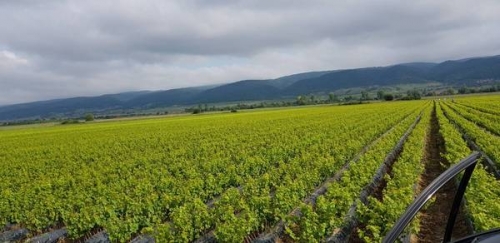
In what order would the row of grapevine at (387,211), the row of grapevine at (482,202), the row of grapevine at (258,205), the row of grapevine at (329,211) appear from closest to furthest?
the row of grapevine at (482,202)
the row of grapevine at (387,211)
the row of grapevine at (329,211)
the row of grapevine at (258,205)

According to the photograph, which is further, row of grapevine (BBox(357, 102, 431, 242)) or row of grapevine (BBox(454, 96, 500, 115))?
row of grapevine (BBox(454, 96, 500, 115))

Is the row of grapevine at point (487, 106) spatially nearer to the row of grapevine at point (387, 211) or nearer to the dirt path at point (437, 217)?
the dirt path at point (437, 217)

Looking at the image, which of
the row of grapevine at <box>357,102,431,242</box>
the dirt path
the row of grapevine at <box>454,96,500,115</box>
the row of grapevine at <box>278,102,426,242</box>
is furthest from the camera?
the row of grapevine at <box>454,96,500,115</box>

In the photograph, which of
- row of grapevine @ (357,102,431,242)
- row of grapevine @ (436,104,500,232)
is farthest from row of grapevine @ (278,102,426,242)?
row of grapevine @ (436,104,500,232)

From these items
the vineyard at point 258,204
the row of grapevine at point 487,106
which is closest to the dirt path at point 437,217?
the vineyard at point 258,204

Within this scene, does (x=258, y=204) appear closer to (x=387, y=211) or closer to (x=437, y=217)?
(x=387, y=211)

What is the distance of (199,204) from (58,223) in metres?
4.95

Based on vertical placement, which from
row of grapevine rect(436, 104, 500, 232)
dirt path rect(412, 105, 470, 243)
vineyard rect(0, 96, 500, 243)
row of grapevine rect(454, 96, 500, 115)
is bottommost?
row of grapevine rect(454, 96, 500, 115)

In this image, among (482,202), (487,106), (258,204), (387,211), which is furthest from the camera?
(487,106)

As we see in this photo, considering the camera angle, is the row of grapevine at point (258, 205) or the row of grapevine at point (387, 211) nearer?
the row of grapevine at point (387, 211)

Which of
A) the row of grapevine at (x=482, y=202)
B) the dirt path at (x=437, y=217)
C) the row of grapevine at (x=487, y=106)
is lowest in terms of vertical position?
the row of grapevine at (x=487, y=106)

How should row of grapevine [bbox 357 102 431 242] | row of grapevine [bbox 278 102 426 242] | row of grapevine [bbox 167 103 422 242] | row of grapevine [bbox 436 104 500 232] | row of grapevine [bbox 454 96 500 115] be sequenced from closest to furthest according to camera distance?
A: row of grapevine [bbox 436 104 500 232] < row of grapevine [bbox 357 102 431 242] < row of grapevine [bbox 278 102 426 242] < row of grapevine [bbox 167 103 422 242] < row of grapevine [bbox 454 96 500 115]

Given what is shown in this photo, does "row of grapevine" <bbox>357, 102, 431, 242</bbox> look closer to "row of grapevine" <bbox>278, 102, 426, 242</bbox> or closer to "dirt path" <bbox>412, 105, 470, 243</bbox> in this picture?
"row of grapevine" <bbox>278, 102, 426, 242</bbox>

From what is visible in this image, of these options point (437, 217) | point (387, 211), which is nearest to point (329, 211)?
point (387, 211)
